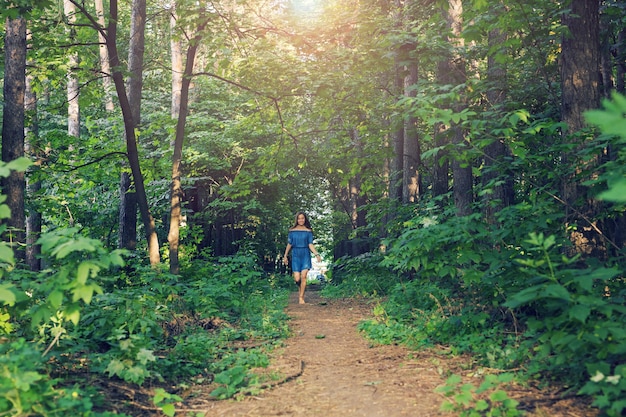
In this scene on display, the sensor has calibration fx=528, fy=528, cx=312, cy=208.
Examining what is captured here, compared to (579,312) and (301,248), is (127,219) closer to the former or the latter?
(301,248)

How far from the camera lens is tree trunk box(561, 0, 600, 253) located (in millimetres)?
6008

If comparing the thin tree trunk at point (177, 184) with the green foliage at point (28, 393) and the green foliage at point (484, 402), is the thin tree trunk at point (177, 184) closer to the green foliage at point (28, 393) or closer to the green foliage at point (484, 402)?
the green foliage at point (28, 393)

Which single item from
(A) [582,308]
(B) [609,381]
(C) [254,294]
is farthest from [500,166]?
(C) [254,294]

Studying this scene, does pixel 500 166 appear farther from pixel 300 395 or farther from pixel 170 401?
pixel 170 401

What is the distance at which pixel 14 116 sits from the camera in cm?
956

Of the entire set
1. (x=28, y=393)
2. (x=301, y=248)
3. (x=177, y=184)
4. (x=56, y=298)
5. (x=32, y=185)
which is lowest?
(x=28, y=393)

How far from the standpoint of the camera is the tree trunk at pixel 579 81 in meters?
6.01

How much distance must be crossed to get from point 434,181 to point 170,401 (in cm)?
855

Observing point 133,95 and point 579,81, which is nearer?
point 579,81

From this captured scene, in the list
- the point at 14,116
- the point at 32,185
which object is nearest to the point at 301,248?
the point at 14,116

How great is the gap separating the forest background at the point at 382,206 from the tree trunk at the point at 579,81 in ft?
0.08

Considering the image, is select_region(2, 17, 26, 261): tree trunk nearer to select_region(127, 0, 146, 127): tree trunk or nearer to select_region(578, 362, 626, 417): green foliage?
select_region(127, 0, 146, 127): tree trunk

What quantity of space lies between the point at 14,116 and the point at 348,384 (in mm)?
7846

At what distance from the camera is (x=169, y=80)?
27938 mm
